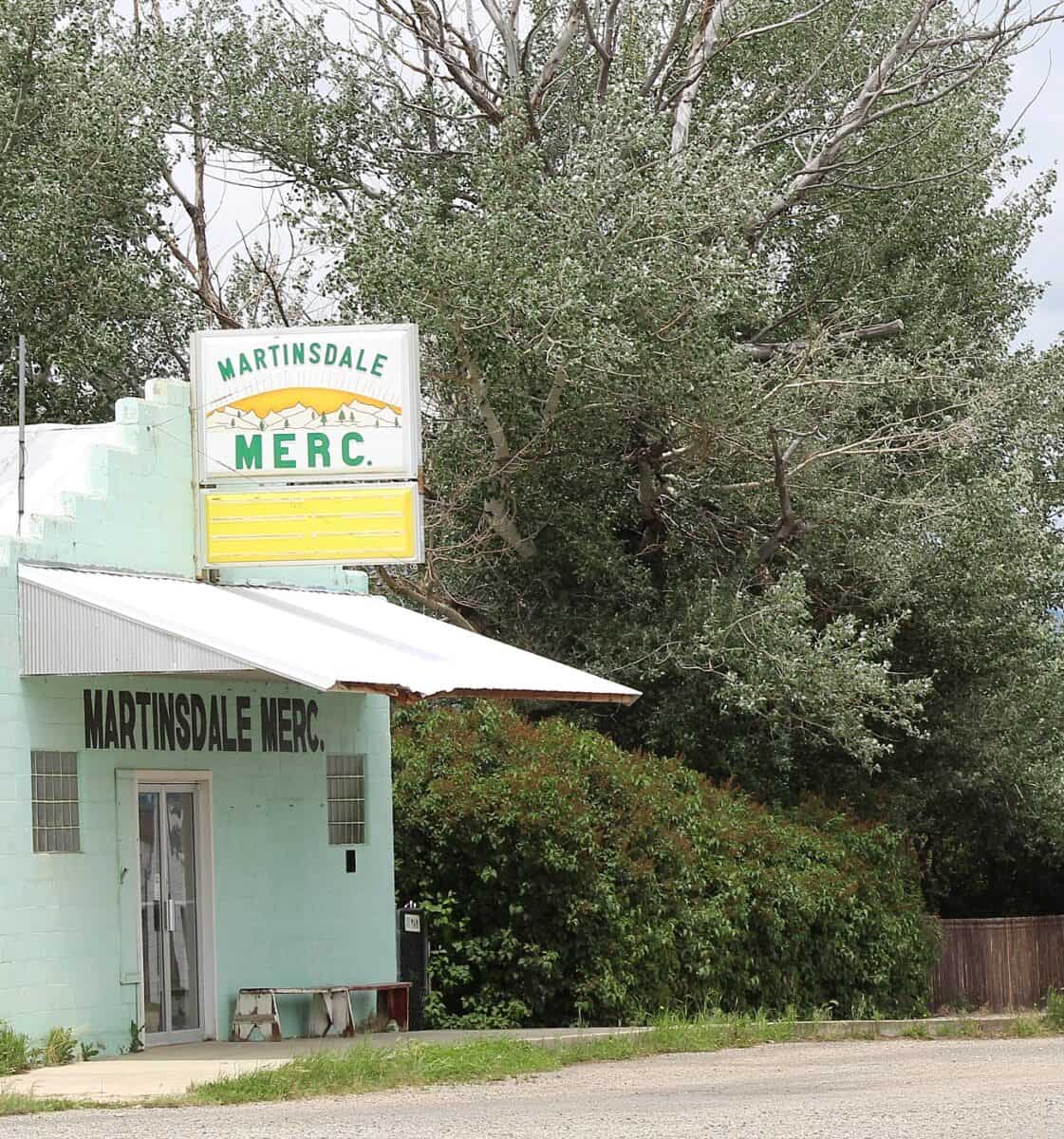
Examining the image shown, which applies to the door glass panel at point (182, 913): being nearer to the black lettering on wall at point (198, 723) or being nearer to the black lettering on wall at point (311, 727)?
the black lettering on wall at point (198, 723)

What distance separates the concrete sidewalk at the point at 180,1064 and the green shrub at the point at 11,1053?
99 mm

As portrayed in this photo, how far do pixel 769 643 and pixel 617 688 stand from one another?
16.9 ft

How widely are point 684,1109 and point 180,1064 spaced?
467cm

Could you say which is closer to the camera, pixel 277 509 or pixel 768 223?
pixel 277 509

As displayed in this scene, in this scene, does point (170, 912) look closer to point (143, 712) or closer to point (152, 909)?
point (152, 909)

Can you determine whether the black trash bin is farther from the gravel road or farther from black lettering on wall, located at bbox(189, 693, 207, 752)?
the gravel road

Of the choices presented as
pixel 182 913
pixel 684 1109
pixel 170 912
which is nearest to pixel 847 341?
pixel 182 913

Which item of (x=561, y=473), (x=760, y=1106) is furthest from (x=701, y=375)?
(x=760, y=1106)

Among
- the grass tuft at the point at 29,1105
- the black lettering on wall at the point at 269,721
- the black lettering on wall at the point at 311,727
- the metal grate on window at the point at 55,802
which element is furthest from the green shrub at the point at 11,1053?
the black lettering on wall at the point at 311,727

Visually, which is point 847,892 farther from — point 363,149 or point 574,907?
point 363,149

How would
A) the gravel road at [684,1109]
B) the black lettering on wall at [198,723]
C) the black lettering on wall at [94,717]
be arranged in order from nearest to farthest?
1. the gravel road at [684,1109]
2. the black lettering on wall at [94,717]
3. the black lettering on wall at [198,723]

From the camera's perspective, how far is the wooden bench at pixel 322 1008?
16891 mm

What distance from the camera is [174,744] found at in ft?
54.6

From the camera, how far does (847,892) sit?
2181 centimetres
